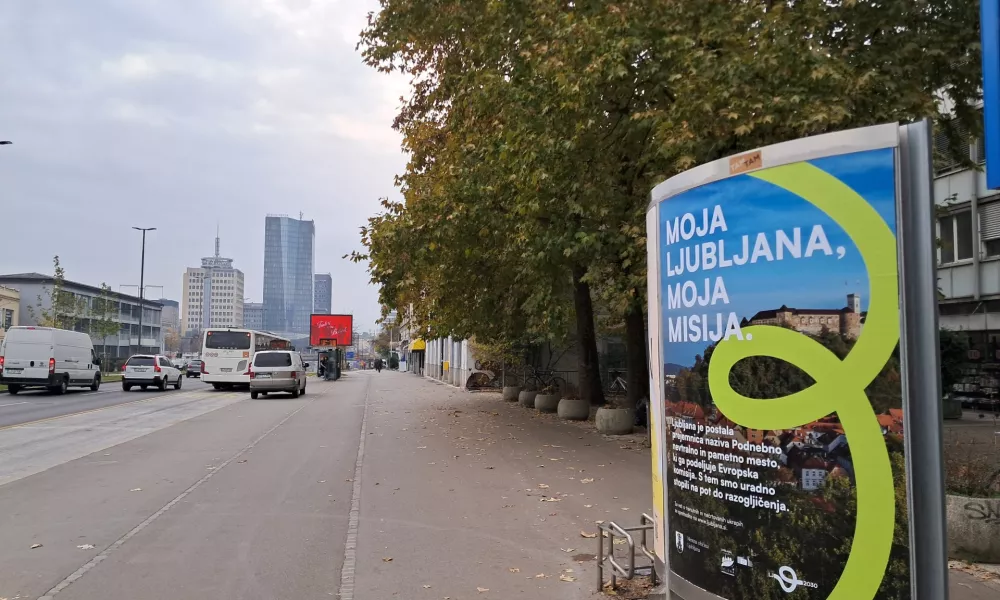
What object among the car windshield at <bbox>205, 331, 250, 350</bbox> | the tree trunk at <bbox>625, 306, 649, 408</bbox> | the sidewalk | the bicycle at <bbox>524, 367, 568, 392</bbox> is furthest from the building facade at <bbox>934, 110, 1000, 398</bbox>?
the car windshield at <bbox>205, 331, 250, 350</bbox>

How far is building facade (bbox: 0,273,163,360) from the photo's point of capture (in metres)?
58.1

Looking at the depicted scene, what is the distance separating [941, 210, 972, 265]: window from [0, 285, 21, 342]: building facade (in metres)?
71.4

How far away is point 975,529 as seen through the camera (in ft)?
19.6

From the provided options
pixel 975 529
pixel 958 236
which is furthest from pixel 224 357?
pixel 975 529

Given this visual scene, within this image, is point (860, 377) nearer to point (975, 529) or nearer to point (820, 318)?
point (820, 318)

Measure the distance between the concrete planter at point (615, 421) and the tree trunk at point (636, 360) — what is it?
4.29 ft

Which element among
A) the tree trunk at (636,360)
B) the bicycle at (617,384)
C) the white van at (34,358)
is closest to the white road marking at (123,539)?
the tree trunk at (636,360)

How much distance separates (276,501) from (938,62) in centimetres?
1070

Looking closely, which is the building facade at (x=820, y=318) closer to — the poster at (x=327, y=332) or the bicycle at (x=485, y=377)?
the bicycle at (x=485, y=377)

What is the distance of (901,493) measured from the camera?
2865 millimetres

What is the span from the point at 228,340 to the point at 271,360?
7.40m

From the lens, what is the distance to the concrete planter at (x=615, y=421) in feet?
49.0

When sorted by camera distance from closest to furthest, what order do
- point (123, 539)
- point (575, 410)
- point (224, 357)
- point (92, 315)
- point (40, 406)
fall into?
1. point (123, 539)
2. point (575, 410)
3. point (40, 406)
4. point (224, 357)
5. point (92, 315)

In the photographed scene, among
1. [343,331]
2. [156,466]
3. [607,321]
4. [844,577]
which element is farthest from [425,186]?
[343,331]
